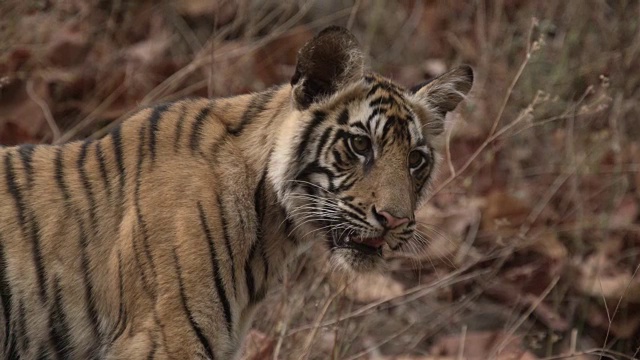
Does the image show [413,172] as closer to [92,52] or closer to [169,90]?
[169,90]

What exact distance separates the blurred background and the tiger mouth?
2.15ft

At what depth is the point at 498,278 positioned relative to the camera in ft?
19.8

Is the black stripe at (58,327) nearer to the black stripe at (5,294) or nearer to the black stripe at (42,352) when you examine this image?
the black stripe at (42,352)

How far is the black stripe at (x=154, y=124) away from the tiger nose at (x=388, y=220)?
2.63 feet

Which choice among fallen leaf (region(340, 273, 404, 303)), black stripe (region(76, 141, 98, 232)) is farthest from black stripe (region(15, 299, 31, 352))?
fallen leaf (region(340, 273, 404, 303))

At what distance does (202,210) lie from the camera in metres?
3.41

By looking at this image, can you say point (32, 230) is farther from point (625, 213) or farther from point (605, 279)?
point (625, 213)

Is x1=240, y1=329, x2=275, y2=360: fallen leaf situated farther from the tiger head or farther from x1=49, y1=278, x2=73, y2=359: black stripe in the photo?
x1=49, y1=278, x2=73, y2=359: black stripe

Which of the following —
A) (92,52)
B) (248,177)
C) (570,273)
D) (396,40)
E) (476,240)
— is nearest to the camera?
(248,177)

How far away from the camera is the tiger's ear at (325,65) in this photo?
3439 millimetres

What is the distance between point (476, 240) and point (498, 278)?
35 centimetres

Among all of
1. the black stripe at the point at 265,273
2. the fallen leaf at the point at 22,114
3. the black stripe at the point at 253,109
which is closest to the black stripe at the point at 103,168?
the black stripe at the point at 253,109

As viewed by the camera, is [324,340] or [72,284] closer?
[72,284]

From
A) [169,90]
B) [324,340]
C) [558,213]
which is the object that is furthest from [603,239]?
[169,90]
